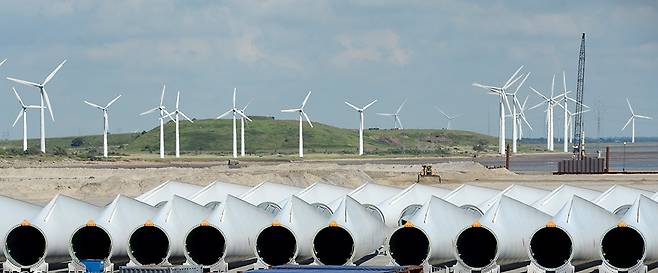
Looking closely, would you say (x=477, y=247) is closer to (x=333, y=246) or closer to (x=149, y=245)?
(x=333, y=246)

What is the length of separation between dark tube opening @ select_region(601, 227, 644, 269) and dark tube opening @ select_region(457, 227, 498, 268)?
4.78 meters

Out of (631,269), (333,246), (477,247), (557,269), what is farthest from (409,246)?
(631,269)

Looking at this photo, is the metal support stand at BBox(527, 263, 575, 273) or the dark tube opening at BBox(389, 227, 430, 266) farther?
the dark tube opening at BBox(389, 227, 430, 266)

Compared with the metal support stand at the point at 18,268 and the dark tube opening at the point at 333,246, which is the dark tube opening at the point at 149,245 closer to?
the metal support stand at the point at 18,268

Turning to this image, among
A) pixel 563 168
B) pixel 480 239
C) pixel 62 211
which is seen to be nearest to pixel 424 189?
pixel 480 239

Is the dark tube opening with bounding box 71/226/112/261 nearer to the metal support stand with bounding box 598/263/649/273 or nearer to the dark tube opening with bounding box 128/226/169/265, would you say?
the dark tube opening with bounding box 128/226/169/265

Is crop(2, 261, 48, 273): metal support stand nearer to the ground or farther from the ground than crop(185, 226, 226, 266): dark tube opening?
nearer to the ground

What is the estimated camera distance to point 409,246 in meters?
59.9

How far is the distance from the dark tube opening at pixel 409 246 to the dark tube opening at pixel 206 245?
292 inches

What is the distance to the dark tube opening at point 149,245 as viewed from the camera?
60.0 m

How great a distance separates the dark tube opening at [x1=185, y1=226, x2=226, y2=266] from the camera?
60.4 m

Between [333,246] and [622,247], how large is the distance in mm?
12536

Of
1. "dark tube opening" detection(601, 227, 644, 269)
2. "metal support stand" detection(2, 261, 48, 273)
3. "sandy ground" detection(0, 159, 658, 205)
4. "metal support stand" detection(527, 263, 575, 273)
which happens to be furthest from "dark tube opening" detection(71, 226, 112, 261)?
"sandy ground" detection(0, 159, 658, 205)

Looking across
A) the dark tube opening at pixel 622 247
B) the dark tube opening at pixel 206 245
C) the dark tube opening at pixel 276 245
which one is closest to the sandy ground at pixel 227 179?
the dark tube opening at pixel 206 245
